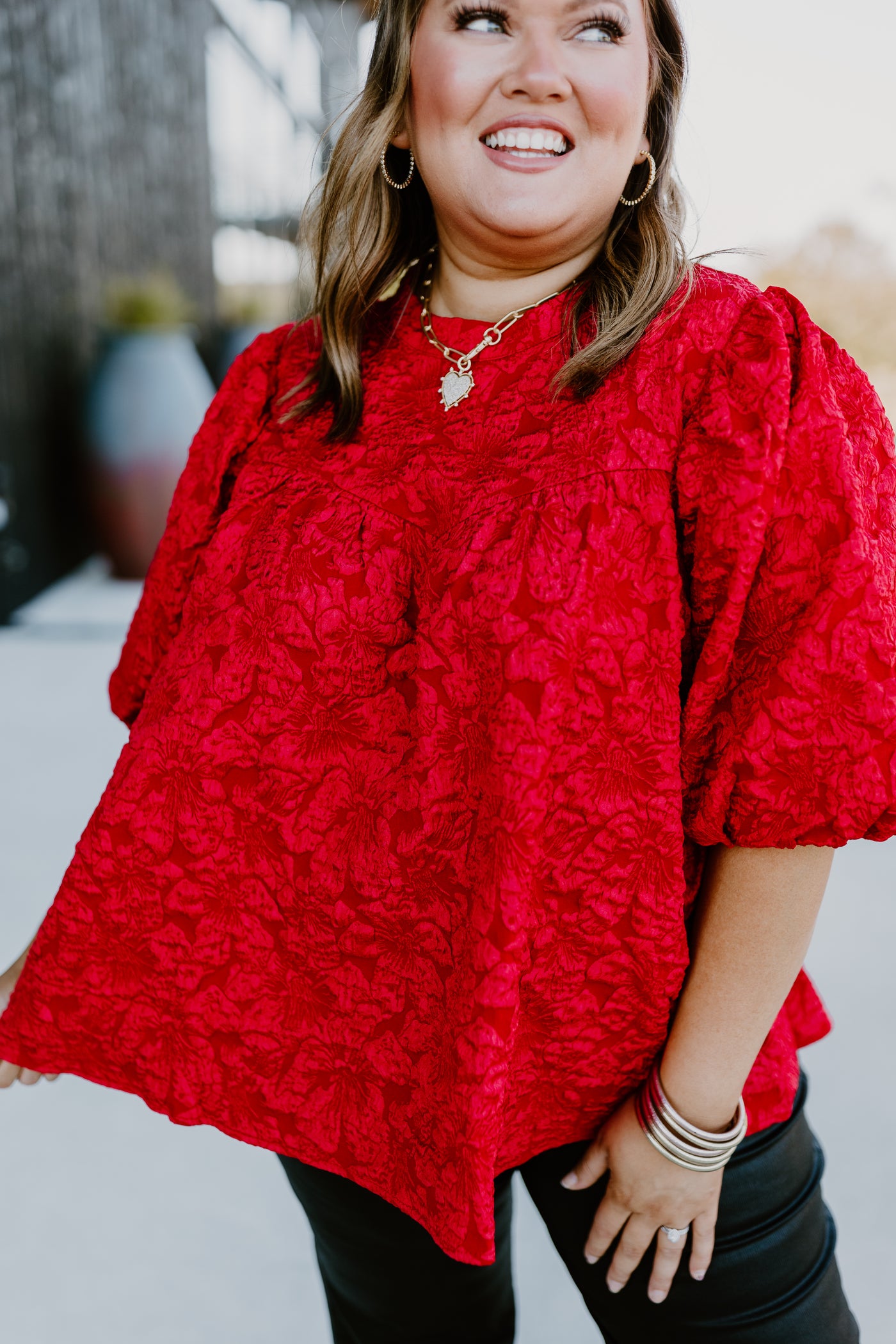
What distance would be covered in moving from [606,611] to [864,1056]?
158 cm

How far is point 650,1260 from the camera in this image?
34.8 inches

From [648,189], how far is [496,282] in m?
0.14

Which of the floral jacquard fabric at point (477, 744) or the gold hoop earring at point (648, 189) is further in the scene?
the gold hoop earring at point (648, 189)

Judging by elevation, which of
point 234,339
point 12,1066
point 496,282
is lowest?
point 234,339

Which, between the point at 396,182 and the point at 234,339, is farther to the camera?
the point at 234,339

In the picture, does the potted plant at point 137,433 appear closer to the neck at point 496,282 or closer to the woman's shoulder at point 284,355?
the woman's shoulder at point 284,355

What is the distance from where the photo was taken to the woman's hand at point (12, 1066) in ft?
3.35

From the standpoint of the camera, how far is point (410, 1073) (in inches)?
33.5

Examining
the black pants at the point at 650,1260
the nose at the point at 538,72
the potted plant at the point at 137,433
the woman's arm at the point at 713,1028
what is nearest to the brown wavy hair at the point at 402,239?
the nose at the point at 538,72

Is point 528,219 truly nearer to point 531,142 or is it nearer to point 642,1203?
point 531,142

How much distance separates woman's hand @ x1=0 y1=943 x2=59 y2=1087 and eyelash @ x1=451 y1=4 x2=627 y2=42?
2.84ft

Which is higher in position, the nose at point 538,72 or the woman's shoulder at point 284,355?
the nose at point 538,72

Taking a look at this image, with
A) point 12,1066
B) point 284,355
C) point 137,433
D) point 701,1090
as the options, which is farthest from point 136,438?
point 701,1090

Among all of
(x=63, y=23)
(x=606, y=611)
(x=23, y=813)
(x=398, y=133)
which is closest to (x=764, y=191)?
(x=63, y=23)
